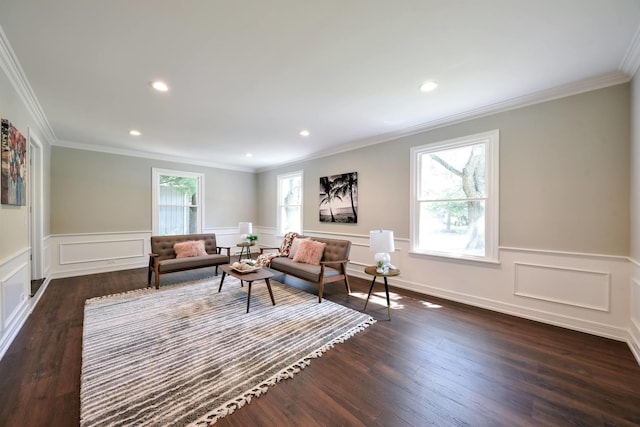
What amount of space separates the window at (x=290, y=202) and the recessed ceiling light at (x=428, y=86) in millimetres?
3662

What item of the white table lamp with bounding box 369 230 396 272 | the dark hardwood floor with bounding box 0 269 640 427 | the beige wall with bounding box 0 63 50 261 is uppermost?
the beige wall with bounding box 0 63 50 261

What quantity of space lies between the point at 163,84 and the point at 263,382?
2.91m

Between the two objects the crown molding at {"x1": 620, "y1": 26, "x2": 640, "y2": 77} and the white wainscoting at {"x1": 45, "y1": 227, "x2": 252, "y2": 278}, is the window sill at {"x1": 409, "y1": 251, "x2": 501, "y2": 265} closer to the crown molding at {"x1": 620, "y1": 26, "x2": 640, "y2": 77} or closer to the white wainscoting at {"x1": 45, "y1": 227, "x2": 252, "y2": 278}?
the crown molding at {"x1": 620, "y1": 26, "x2": 640, "y2": 77}

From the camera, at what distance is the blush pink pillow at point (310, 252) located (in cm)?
409

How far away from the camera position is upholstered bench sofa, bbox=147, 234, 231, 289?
13.3 ft

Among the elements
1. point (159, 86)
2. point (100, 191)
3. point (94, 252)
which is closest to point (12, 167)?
point (159, 86)

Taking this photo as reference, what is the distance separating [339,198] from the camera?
5.05 m

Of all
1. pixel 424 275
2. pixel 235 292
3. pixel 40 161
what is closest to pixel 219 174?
pixel 40 161

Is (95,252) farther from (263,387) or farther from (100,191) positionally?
(263,387)

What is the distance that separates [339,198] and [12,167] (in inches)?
167

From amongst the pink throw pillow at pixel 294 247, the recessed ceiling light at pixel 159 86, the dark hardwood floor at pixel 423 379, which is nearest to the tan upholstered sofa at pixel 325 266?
the pink throw pillow at pixel 294 247

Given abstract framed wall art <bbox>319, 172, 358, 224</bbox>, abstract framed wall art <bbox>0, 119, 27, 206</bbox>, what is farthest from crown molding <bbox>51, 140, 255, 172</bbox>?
abstract framed wall art <bbox>319, 172, 358, 224</bbox>

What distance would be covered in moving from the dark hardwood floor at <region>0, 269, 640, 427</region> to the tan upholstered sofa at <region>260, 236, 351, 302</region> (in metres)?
0.99

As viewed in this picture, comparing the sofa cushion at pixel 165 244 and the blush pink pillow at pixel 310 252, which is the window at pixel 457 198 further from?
the sofa cushion at pixel 165 244
